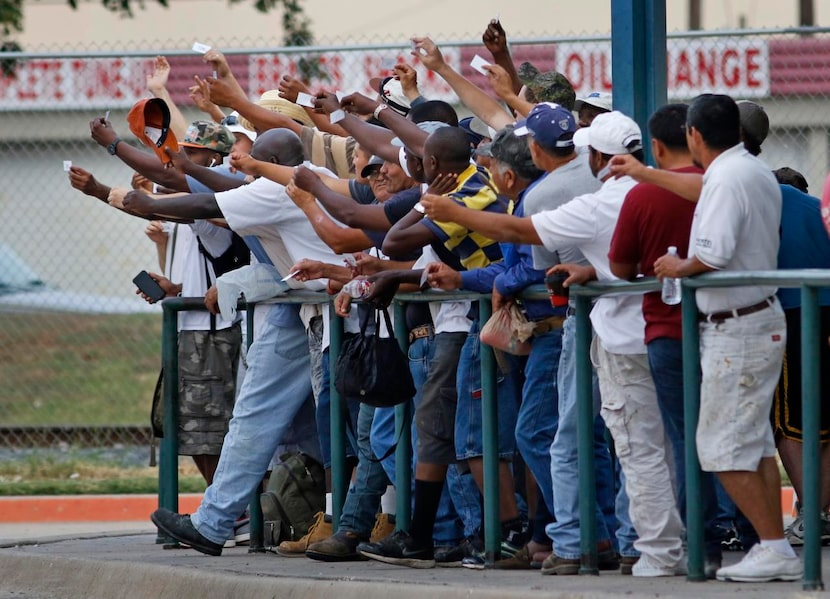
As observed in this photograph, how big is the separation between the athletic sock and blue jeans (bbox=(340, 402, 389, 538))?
310 millimetres

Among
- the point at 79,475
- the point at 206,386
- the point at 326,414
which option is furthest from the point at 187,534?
the point at 79,475

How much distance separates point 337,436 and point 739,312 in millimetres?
2259

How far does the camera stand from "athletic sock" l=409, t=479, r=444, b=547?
6.88 meters

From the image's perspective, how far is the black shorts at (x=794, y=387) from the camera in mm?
6836

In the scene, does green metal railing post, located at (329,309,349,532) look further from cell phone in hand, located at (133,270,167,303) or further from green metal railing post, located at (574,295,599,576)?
cell phone in hand, located at (133,270,167,303)

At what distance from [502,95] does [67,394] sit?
7.63 meters

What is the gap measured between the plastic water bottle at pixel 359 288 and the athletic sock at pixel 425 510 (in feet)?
2.56

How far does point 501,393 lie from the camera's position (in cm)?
670

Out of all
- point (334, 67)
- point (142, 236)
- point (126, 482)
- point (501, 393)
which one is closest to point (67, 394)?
point (142, 236)

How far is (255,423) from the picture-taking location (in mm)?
7539

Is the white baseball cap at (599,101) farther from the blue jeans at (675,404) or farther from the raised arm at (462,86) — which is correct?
the blue jeans at (675,404)

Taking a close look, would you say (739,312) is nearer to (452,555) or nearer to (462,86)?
(452,555)

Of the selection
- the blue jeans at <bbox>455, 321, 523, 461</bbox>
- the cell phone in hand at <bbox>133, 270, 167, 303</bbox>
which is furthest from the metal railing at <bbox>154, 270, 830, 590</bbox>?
the cell phone in hand at <bbox>133, 270, 167, 303</bbox>

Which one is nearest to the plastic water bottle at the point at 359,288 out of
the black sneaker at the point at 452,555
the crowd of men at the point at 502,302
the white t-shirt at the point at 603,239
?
the crowd of men at the point at 502,302
